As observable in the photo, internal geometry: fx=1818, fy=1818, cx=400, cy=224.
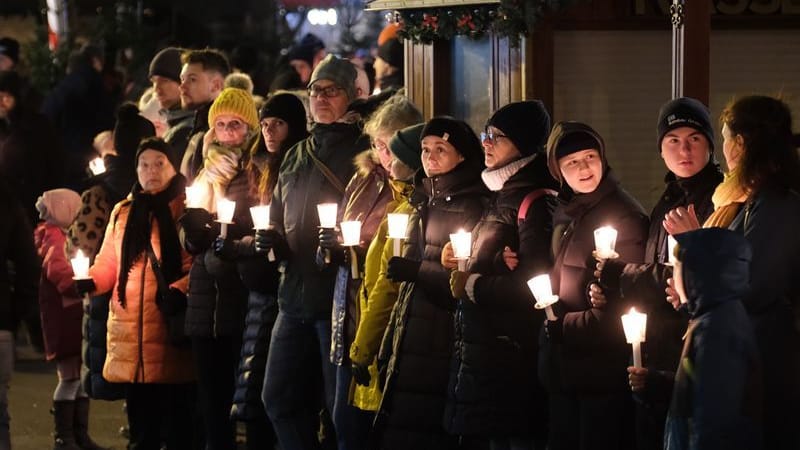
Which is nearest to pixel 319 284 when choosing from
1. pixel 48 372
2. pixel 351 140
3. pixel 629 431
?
pixel 351 140

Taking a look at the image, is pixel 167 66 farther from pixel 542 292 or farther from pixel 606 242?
pixel 606 242

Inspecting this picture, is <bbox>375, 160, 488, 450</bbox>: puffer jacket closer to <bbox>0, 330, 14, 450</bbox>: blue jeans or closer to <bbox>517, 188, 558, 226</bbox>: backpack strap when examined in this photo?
<bbox>517, 188, 558, 226</bbox>: backpack strap

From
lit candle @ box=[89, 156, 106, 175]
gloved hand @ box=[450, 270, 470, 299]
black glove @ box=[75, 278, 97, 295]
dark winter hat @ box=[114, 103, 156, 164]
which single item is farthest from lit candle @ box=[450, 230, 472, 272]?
lit candle @ box=[89, 156, 106, 175]

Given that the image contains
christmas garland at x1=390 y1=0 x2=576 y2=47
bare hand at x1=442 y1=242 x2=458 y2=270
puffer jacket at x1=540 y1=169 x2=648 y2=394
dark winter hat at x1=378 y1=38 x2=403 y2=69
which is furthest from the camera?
dark winter hat at x1=378 y1=38 x2=403 y2=69

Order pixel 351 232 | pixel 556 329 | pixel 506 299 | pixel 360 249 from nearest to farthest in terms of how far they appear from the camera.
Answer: pixel 556 329, pixel 506 299, pixel 351 232, pixel 360 249

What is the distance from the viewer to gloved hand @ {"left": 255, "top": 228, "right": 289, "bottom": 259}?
31.4 ft

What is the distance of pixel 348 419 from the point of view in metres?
9.39

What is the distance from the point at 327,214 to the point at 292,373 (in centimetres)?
113

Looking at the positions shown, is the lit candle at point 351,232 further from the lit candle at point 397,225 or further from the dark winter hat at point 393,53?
the dark winter hat at point 393,53

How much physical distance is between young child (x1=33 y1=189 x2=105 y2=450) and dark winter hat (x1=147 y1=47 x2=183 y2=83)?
150 cm

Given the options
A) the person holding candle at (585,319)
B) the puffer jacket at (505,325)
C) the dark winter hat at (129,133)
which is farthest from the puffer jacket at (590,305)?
the dark winter hat at (129,133)

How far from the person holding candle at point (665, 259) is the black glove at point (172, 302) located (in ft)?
11.7

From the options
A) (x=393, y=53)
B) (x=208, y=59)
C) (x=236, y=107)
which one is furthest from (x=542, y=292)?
(x=393, y=53)

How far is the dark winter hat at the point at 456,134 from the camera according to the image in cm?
867
